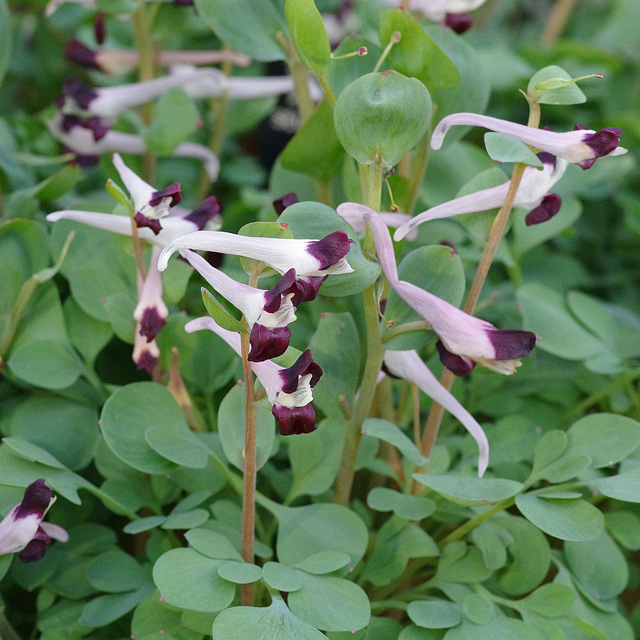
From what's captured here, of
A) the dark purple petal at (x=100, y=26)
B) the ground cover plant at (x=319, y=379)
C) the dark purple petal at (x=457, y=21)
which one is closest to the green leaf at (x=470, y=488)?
the ground cover plant at (x=319, y=379)

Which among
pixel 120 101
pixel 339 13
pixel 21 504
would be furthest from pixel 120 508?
pixel 339 13

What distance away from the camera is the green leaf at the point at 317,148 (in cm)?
44

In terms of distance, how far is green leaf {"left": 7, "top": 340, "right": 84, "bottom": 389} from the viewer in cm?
43

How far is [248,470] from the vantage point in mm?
333

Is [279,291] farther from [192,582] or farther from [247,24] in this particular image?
[247,24]

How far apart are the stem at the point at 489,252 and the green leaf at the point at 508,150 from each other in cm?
2

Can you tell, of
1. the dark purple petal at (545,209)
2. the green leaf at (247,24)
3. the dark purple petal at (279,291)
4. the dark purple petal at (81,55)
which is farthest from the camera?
the dark purple petal at (81,55)

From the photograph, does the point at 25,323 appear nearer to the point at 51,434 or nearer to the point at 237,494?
the point at 51,434

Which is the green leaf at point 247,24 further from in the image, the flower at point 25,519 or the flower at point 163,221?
the flower at point 25,519

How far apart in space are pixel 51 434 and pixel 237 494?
125 mm

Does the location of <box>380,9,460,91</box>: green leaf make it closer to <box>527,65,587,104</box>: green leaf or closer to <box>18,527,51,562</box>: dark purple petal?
<box>527,65,587,104</box>: green leaf

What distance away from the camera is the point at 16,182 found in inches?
22.4

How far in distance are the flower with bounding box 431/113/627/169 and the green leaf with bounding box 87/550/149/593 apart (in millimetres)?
306

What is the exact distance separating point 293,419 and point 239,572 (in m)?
0.09
